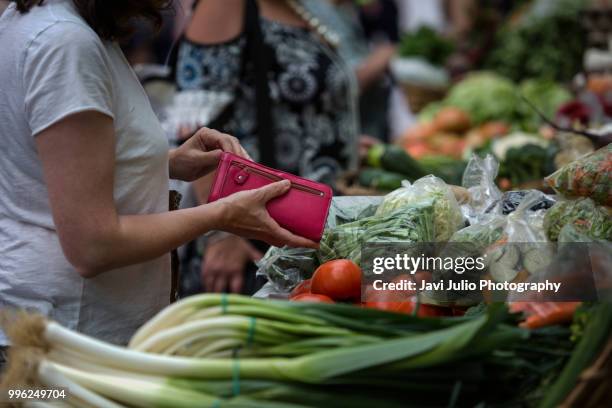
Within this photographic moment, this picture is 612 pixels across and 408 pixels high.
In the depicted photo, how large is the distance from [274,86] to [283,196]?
5.93 feet

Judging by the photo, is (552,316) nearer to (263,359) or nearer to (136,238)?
(263,359)

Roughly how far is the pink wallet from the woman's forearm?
0.14 m

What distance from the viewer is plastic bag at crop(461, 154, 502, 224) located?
2.43m

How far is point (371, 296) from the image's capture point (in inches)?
75.4

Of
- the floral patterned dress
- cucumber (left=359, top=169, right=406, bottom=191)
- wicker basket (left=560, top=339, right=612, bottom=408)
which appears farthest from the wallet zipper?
cucumber (left=359, top=169, right=406, bottom=191)

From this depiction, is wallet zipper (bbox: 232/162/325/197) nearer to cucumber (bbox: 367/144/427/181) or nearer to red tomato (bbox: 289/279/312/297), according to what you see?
red tomato (bbox: 289/279/312/297)

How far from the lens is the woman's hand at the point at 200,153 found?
2.35 m

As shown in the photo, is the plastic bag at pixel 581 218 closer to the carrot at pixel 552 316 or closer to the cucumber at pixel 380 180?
the carrot at pixel 552 316

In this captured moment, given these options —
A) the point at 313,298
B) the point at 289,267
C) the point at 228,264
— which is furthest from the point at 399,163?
the point at 313,298

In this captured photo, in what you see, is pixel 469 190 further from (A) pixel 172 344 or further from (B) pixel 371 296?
(A) pixel 172 344

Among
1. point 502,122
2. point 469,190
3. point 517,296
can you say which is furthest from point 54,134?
point 502,122

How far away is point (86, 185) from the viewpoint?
1.78m

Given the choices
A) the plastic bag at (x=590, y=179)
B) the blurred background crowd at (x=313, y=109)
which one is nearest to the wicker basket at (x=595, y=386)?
the plastic bag at (x=590, y=179)

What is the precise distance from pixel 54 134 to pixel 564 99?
183 inches
